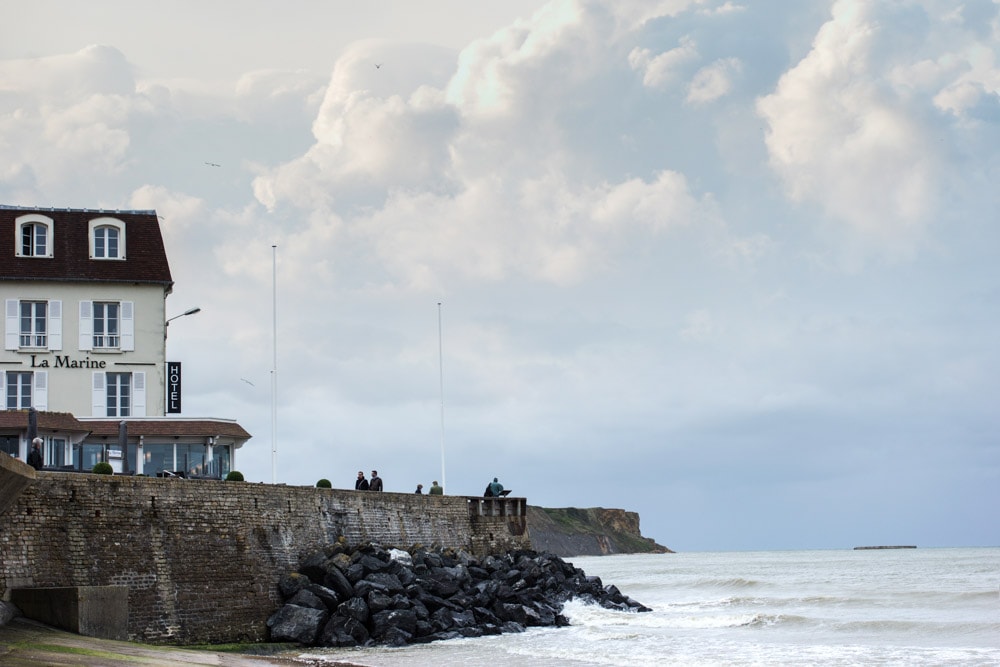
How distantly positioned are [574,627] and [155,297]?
18.3 meters

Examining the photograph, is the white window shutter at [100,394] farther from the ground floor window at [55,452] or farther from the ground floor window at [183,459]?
the ground floor window at [55,452]

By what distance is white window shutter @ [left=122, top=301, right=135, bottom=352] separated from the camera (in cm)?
4344

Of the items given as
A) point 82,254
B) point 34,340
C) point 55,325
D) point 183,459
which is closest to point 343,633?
point 183,459

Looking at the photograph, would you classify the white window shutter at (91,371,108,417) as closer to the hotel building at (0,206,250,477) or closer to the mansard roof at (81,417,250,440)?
the hotel building at (0,206,250,477)

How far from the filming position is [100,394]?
43.0 m

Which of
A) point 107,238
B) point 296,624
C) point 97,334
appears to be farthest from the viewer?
point 107,238

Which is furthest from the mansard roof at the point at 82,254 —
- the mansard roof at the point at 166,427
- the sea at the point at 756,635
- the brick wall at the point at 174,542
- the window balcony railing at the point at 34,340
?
the sea at the point at 756,635

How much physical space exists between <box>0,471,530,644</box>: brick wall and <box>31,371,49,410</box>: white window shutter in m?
11.7

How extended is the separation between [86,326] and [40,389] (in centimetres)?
257

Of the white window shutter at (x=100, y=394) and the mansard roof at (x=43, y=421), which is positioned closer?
the mansard roof at (x=43, y=421)

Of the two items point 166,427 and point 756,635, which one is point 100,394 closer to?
point 166,427

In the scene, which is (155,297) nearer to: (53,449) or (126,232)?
(126,232)

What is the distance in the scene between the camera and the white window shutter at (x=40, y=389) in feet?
139

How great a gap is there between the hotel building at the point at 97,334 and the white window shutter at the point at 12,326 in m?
0.03
